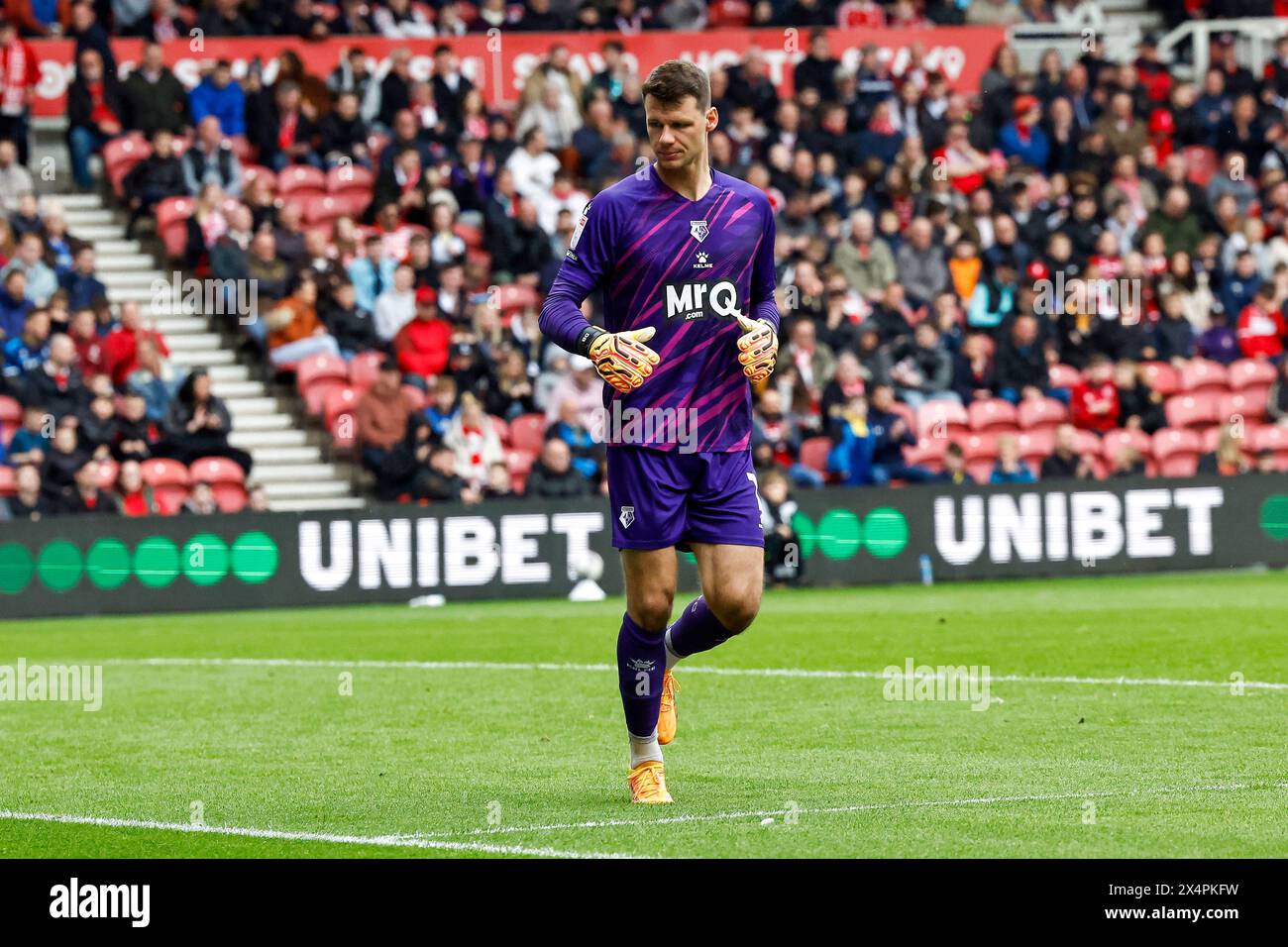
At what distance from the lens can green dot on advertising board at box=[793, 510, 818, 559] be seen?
20.8 metres

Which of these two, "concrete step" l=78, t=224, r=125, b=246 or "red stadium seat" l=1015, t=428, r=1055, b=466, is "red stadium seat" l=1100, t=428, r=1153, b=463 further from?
"concrete step" l=78, t=224, r=125, b=246

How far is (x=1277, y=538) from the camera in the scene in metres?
21.8

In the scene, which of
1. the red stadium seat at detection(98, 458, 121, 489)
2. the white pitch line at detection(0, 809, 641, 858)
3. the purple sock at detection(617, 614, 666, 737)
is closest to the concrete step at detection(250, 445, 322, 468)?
the red stadium seat at detection(98, 458, 121, 489)

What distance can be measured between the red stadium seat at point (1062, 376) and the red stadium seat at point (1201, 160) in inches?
196

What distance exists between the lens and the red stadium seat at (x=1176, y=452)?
23.5m

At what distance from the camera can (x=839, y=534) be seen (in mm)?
21062

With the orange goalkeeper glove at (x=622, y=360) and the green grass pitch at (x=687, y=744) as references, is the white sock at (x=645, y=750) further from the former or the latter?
the orange goalkeeper glove at (x=622, y=360)

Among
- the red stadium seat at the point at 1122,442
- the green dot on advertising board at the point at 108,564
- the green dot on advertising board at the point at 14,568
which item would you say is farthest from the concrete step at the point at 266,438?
the red stadium seat at the point at 1122,442

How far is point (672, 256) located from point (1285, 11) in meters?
24.3

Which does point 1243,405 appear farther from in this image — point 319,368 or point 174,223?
point 174,223

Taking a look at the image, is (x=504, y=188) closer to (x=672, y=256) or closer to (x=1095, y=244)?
(x=1095, y=244)

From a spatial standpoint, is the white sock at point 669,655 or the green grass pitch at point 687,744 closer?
the green grass pitch at point 687,744

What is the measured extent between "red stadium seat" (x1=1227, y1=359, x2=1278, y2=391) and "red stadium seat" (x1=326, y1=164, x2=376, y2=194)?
9865 mm
